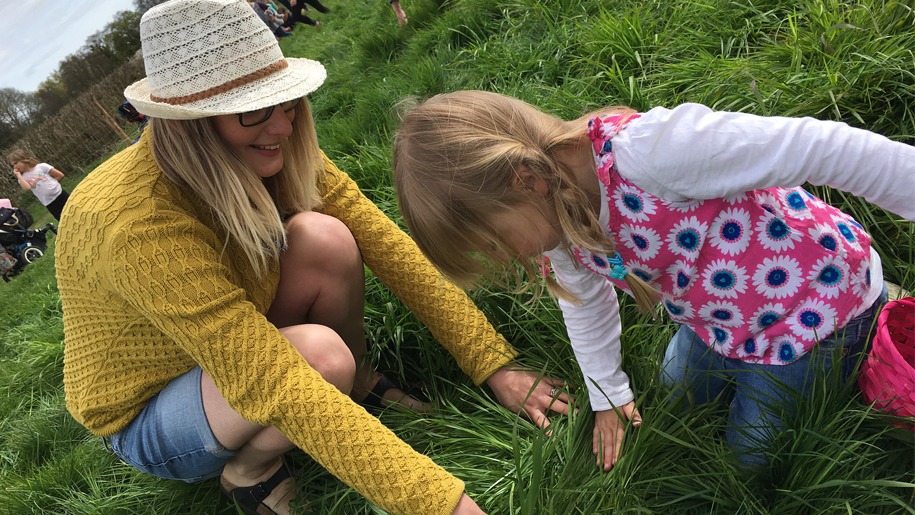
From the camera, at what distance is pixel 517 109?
1232mm

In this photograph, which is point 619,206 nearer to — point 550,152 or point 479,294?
point 550,152

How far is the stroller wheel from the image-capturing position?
8766mm

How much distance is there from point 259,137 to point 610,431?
1.06 m

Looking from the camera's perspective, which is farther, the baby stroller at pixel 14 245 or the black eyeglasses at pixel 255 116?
the baby stroller at pixel 14 245

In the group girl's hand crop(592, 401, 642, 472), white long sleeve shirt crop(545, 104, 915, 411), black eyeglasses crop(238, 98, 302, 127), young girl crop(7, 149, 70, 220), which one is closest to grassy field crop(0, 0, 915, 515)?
girl's hand crop(592, 401, 642, 472)

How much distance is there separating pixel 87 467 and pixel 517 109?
184 centimetres

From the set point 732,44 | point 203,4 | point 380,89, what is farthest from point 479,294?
point 380,89

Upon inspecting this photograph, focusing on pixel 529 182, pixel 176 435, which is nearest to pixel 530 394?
pixel 529 182

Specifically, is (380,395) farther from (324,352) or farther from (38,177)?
(38,177)

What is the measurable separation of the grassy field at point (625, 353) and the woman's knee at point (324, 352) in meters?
0.28

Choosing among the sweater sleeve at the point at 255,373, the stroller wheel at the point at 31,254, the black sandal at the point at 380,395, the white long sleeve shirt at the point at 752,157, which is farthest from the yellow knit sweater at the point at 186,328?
the stroller wheel at the point at 31,254

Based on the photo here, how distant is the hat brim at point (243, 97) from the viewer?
1297mm

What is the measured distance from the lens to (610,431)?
1.43 m

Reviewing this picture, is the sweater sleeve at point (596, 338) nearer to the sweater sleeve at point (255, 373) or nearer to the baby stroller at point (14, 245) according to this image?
the sweater sleeve at point (255, 373)
